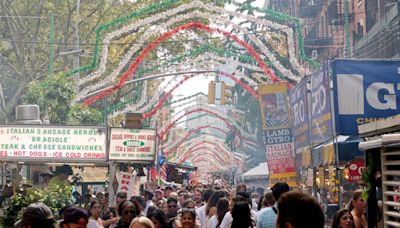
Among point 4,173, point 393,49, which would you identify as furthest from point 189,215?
point 393,49

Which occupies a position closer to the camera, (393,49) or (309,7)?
(393,49)

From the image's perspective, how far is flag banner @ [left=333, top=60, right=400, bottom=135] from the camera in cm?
1480

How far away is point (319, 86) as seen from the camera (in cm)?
1645

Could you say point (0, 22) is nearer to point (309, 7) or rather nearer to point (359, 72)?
point (309, 7)

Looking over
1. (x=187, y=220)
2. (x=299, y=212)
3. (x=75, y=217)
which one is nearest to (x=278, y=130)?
(x=187, y=220)

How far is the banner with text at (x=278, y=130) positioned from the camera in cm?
2403

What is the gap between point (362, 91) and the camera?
15.0 metres

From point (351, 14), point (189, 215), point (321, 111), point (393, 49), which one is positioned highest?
point (351, 14)

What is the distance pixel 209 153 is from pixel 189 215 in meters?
114

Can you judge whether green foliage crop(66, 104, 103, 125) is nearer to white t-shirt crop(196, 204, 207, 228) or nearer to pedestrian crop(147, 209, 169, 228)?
white t-shirt crop(196, 204, 207, 228)

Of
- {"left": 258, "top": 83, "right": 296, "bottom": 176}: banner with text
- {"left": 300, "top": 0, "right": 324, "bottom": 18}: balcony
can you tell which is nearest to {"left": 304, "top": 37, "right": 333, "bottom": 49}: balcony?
{"left": 300, "top": 0, "right": 324, "bottom": 18}: balcony

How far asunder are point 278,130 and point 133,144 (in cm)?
607

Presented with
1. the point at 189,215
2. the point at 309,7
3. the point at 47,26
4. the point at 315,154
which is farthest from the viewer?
the point at 309,7

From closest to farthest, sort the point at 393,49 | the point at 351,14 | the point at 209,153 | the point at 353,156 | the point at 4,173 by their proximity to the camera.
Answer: the point at 353,156 → the point at 4,173 → the point at 393,49 → the point at 351,14 → the point at 209,153
